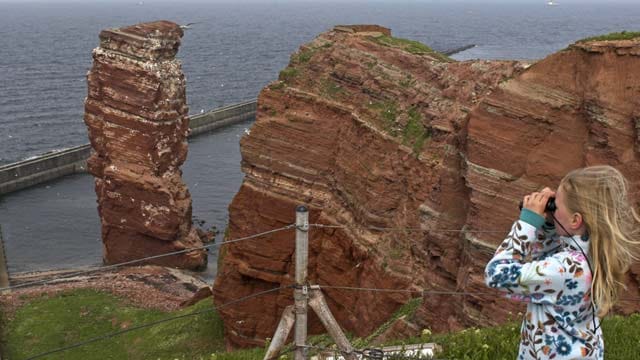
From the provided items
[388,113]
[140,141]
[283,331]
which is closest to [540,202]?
[283,331]

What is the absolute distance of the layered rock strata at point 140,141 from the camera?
42844 millimetres

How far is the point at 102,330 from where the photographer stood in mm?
33906

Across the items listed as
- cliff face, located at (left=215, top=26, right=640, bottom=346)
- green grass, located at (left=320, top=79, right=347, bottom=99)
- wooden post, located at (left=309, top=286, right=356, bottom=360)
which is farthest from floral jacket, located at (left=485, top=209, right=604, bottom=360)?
green grass, located at (left=320, top=79, right=347, bottom=99)

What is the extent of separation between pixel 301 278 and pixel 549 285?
3007 millimetres

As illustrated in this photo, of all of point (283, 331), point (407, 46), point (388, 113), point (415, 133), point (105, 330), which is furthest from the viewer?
point (105, 330)

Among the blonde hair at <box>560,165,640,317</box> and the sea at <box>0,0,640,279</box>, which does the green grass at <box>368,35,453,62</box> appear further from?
the sea at <box>0,0,640,279</box>

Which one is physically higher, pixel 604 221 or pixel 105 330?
pixel 604 221

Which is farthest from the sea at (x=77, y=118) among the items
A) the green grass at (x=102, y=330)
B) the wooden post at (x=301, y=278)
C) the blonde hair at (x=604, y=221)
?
the blonde hair at (x=604, y=221)

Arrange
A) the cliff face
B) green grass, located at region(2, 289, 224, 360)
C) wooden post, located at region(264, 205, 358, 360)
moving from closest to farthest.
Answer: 1. wooden post, located at region(264, 205, 358, 360)
2. the cliff face
3. green grass, located at region(2, 289, 224, 360)

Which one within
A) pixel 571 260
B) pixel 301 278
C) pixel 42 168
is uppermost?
pixel 571 260

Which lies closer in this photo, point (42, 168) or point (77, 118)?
point (42, 168)

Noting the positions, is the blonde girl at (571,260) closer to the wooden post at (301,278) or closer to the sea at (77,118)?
the wooden post at (301,278)

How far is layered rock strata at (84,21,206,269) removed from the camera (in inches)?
1687

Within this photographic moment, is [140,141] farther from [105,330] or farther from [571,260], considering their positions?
[571,260]
